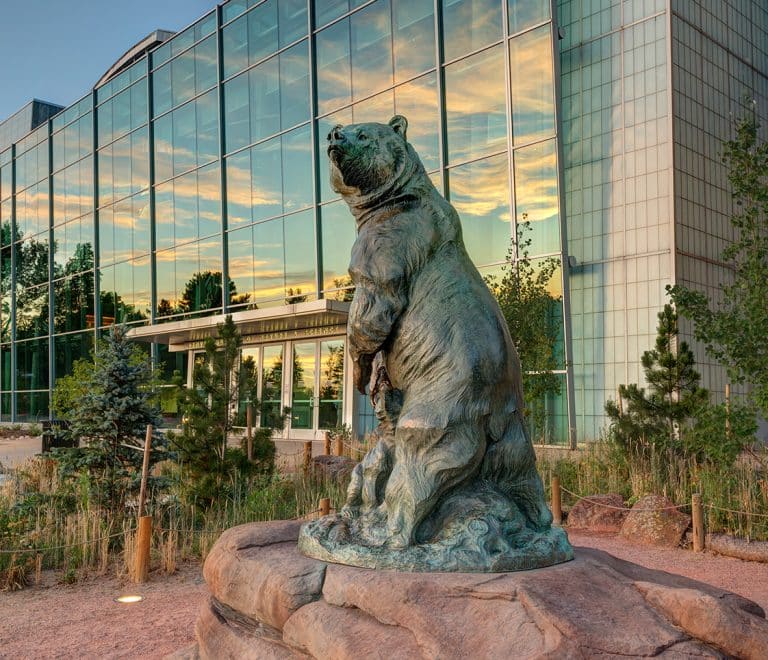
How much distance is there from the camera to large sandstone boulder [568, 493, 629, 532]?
31.0 ft

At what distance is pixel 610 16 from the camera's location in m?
16.0

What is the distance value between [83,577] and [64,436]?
85.9 inches

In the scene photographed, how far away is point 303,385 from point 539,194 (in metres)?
8.38

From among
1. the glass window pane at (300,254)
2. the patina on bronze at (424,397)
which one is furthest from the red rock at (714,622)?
the glass window pane at (300,254)

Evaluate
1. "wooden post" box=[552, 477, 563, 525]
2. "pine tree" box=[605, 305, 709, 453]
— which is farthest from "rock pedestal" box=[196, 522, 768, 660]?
"pine tree" box=[605, 305, 709, 453]

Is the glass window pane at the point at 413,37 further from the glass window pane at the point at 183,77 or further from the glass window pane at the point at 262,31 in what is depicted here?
the glass window pane at the point at 183,77

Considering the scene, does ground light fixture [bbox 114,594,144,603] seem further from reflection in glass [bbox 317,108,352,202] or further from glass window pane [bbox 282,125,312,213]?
glass window pane [bbox 282,125,312,213]

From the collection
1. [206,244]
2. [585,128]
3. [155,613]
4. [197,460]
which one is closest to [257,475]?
[197,460]

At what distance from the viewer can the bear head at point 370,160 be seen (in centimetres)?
384

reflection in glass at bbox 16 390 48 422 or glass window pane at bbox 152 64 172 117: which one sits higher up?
glass window pane at bbox 152 64 172 117

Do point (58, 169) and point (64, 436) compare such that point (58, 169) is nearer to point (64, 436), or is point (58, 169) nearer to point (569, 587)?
point (64, 436)

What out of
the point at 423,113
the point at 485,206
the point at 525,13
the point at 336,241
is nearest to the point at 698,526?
the point at 485,206

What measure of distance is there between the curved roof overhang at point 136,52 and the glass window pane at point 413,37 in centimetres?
1153

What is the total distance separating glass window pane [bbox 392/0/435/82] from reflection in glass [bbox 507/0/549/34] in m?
2.19
